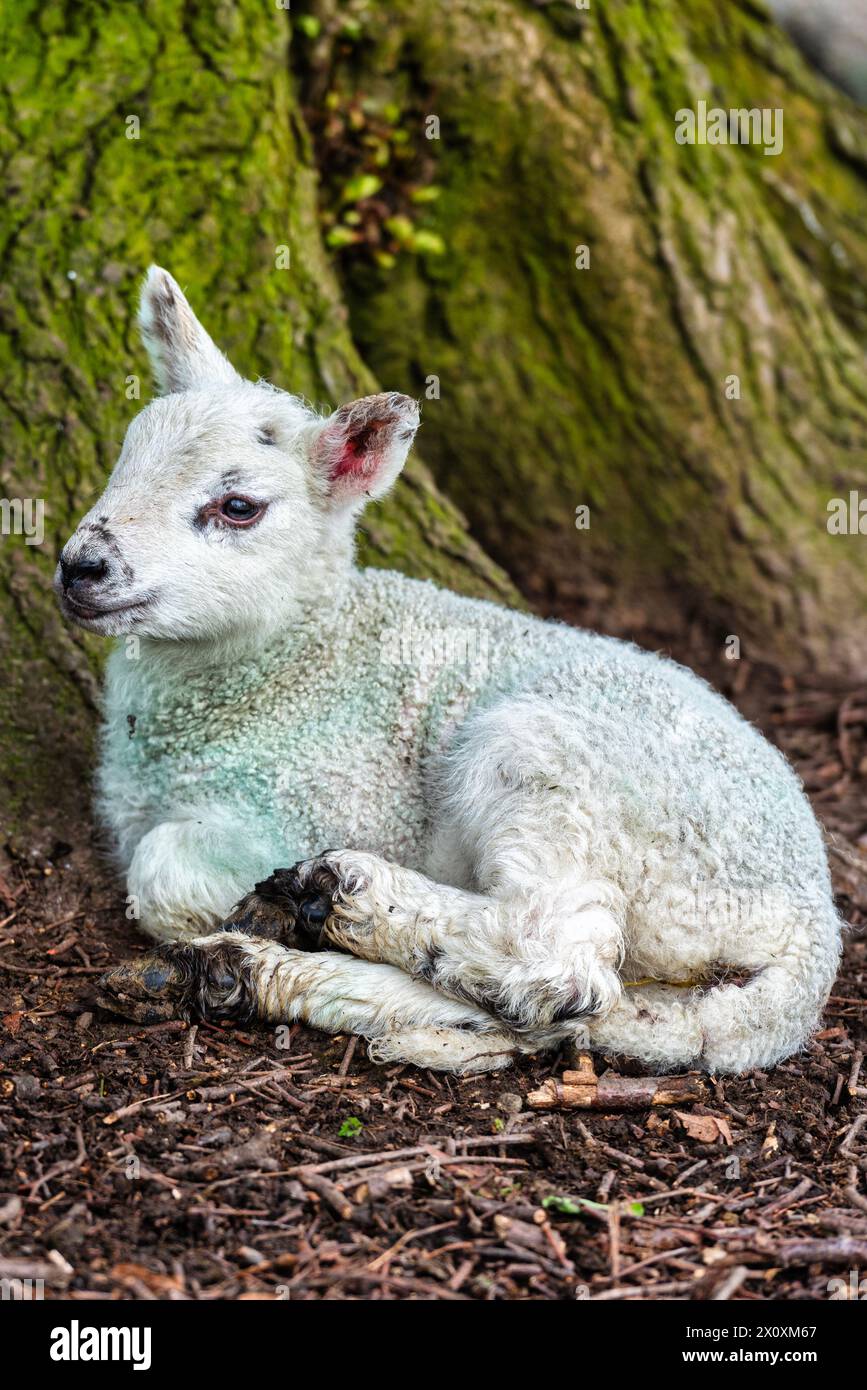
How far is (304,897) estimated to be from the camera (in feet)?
17.9

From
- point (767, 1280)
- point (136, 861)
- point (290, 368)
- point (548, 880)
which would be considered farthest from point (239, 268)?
point (767, 1280)

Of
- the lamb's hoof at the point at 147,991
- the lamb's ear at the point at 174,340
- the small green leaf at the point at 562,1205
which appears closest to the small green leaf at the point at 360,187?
the lamb's ear at the point at 174,340

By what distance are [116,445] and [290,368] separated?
42.7 inches

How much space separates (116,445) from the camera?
6.77m

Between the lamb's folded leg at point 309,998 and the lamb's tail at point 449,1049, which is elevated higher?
the lamb's folded leg at point 309,998

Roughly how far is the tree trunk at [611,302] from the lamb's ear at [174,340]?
229 cm

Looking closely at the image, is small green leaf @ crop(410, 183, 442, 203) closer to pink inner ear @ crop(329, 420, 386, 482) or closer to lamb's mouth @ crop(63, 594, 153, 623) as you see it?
pink inner ear @ crop(329, 420, 386, 482)

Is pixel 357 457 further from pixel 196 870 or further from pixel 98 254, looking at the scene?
pixel 98 254

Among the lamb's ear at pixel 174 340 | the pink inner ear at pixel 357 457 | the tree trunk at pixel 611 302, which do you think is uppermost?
the tree trunk at pixel 611 302

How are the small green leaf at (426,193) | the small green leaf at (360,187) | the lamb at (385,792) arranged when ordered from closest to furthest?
1. the lamb at (385,792)
2. the small green leaf at (360,187)
3. the small green leaf at (426,193)

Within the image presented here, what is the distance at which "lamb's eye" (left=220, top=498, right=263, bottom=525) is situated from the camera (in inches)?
220

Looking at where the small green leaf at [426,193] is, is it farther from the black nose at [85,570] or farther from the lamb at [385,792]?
the black nose at [85,570]

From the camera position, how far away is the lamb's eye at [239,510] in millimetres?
5578

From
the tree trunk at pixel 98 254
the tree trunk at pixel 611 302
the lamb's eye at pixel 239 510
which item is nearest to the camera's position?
the lamb's eye at pixel 239 510
